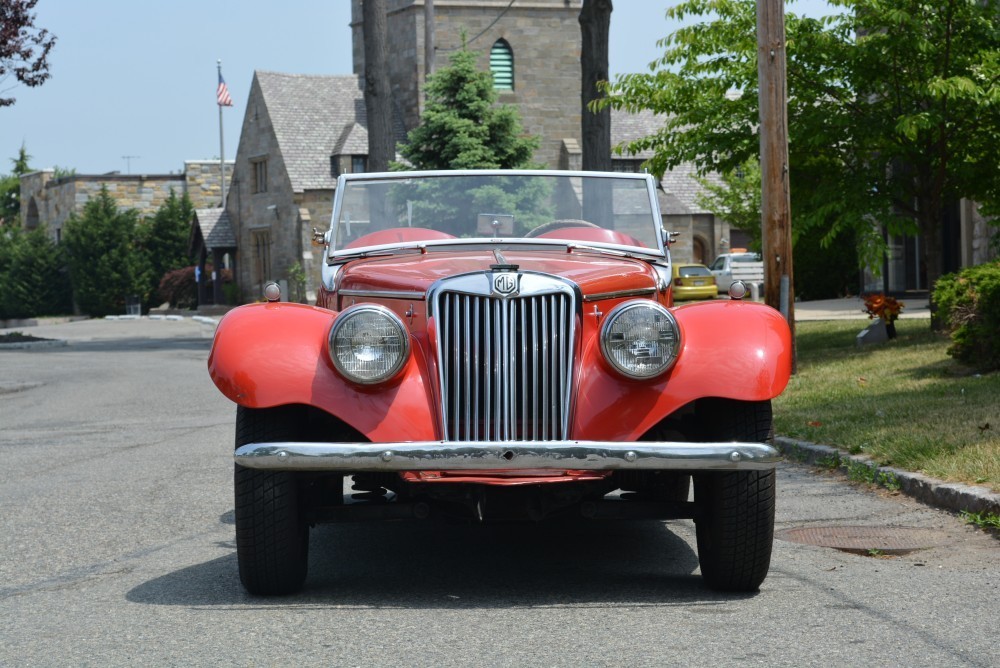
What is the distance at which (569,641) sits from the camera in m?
4.84

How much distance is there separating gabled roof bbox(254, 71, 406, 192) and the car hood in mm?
45943

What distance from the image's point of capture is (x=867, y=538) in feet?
23.1

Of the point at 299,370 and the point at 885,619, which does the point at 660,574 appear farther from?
the point at 299,370

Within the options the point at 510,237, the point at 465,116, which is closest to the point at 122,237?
the point at 465,116

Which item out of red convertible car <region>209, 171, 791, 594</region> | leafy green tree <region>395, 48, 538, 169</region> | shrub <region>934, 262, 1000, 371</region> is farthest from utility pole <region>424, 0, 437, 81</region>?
red convertible car <region>209, 171, 791, 594</region>

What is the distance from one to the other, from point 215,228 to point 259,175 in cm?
372

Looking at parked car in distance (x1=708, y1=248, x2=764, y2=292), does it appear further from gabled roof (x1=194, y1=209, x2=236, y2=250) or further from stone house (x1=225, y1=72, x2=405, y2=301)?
gabled roof (x1=194, y1=209, x2=236, y2=250)

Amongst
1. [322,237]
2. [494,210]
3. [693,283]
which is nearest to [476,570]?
[494,210]

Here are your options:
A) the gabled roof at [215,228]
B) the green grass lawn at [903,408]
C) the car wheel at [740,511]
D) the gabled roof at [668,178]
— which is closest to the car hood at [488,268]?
the car wheel at [740,511]

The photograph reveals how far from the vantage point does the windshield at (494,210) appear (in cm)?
705

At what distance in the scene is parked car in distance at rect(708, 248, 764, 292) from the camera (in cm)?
4638

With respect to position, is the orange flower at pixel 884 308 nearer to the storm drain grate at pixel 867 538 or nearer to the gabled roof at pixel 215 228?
the storm drain grate at pixel 867 538

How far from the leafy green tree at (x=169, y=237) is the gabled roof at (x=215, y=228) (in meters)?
2.64

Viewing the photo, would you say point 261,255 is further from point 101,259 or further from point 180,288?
point 101,259
